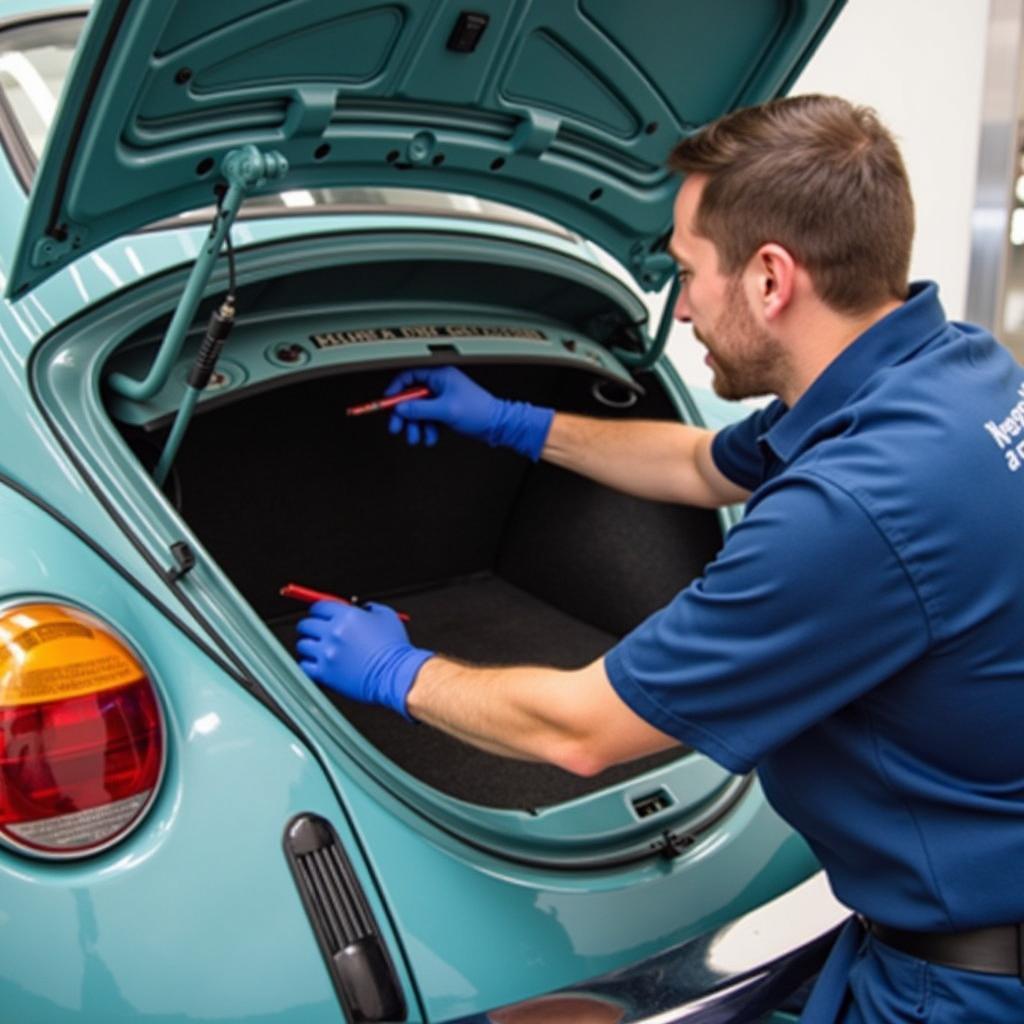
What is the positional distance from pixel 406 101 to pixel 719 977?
125cm

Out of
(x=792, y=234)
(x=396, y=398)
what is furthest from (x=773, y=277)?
(x=396, y=398)

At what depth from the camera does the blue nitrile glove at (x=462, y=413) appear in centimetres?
213

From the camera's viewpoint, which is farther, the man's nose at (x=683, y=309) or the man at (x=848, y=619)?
the man's nose at (x=683, y=309)

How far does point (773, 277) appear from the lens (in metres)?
1.44

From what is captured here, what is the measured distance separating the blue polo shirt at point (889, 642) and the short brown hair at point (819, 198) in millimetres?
77

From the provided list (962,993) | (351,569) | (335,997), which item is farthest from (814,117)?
(351,569)

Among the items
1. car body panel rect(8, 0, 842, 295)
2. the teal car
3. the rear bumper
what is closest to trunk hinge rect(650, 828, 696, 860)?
the teal car

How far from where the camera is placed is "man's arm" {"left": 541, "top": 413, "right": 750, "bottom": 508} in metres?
2.08

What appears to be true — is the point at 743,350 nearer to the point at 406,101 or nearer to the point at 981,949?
the point at 406,101

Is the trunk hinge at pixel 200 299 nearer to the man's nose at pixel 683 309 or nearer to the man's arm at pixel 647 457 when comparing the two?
the man's nose at pixel 683 309

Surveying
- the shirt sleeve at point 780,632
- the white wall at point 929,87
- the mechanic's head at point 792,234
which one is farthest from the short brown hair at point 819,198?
the white wall at point 929,87

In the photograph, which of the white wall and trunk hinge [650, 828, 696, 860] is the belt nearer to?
trunk hinge [650, 828, 696, 860]

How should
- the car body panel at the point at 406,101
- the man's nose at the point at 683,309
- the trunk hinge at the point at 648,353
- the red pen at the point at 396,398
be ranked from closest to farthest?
the car body panel at the point at 406,101 < the man's nose at the point at 683,309 < the red pen at the point at 396,398 < the trunk hinge at the point at 648,353

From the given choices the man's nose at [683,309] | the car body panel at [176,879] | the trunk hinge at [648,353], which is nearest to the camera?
the car body panel at [176,879]
